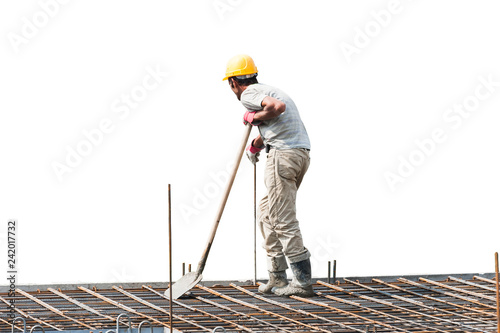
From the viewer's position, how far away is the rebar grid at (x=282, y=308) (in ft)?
38.1

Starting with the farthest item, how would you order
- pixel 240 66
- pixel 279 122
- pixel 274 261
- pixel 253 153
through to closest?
pixel 253 153
pixel 274 261
pixel 240 66
pixel 279 122

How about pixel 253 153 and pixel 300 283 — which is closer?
pixel 300 283

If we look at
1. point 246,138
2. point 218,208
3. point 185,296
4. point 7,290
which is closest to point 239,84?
point 246,138

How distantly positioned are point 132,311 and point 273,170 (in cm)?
217

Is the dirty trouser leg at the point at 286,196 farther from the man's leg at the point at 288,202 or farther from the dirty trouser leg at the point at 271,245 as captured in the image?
the dirty trouser leg at the point at 271,245

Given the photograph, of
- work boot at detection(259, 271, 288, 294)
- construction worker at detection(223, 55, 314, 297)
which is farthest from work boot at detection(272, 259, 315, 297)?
work boot at detection(259, 271, 288, 294)

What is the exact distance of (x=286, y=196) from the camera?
12867 millimetres

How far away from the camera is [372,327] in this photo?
38.2ft

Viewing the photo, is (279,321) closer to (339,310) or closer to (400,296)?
(339,310)

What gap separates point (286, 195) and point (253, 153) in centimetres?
94

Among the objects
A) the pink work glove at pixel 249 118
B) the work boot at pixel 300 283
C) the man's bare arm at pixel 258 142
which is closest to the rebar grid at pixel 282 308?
the work boot at pixel 300 283

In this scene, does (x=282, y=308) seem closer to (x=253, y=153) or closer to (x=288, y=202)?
(x=288, y=202)

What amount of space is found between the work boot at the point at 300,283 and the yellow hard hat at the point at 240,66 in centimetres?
220

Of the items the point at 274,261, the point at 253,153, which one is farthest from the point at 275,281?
the point at 253,153
